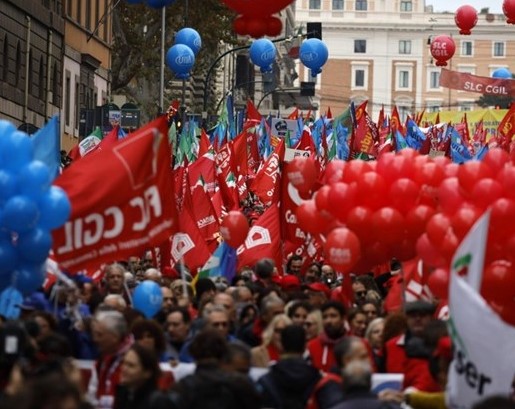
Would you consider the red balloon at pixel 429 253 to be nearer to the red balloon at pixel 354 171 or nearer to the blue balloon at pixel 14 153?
the red balloon at pixel 354 171

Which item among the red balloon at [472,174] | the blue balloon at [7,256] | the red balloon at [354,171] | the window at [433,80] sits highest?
the window at [433,80]

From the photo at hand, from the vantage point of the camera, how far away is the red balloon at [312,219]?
50.9ft

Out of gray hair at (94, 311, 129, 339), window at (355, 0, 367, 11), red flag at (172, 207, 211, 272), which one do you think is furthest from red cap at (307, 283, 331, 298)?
window at (355, 0, 367, 11)

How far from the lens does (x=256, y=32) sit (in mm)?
16719

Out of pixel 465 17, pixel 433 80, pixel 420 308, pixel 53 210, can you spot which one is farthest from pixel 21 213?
pixel 433 80

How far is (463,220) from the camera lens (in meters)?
13.1

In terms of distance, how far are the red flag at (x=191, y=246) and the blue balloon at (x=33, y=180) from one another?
→ 6.45 metres

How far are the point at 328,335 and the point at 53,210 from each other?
6.24 feet

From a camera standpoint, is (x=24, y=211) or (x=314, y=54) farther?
(x=314, y=54)

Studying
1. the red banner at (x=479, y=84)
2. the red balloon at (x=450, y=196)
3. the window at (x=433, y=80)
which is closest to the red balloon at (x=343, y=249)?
the red balloon at (x=450, y=196)

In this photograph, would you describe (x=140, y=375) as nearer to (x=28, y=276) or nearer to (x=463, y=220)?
(x=28, y=276)

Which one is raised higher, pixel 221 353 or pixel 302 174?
pixel 302 174

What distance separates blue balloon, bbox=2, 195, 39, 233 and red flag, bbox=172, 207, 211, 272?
6.53 meters

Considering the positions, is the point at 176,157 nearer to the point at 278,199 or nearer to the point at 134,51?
the point at 278,199
